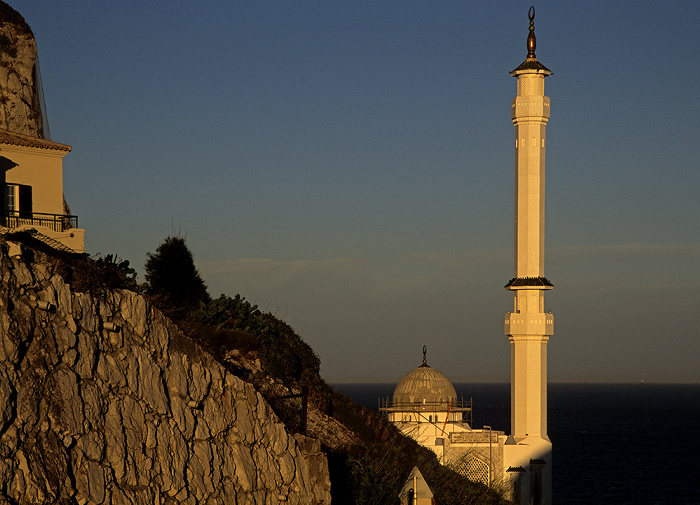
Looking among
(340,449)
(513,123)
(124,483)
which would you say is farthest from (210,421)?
(513,123)

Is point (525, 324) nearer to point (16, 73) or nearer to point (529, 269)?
point (529, 269)

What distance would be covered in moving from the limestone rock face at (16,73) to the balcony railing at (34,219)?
43.0ft

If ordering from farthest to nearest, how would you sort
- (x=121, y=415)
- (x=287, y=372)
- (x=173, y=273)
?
(x=173, y=273)
(x=287, y=372)
(x=121, y=415)

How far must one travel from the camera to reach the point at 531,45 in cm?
5153

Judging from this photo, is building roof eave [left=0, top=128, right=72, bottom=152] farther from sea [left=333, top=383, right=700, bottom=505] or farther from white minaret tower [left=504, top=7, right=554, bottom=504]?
sea [left=333, top=383, right=700, bottom=505]

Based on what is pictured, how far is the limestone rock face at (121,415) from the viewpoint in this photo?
12.6 m

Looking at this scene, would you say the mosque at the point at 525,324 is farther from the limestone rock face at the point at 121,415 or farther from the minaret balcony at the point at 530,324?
the limestone rock face at the point at 121,415

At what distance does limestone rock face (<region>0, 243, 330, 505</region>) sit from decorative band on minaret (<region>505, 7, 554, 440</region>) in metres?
33.1

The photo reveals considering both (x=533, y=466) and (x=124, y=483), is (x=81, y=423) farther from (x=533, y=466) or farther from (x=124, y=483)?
(x=533, y=466)

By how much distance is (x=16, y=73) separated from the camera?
33781 millimetres

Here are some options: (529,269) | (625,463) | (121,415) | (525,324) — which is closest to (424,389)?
(525,324)

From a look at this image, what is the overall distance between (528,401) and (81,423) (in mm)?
39161

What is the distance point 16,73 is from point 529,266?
94.6 feet

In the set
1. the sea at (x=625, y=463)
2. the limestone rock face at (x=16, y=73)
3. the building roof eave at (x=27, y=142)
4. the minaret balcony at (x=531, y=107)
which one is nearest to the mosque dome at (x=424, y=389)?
the sea at (x=625, y=463)
